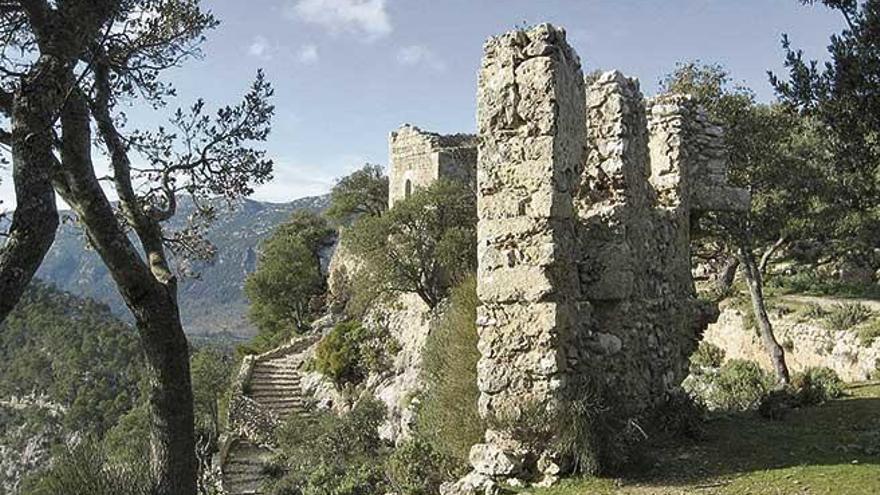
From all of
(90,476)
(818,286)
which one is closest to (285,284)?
(818,286)

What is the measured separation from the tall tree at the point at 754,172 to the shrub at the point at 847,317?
2015 mm

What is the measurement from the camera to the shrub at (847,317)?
61.8ft

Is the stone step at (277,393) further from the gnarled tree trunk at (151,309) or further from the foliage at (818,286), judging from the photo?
the gnarled tree trunk at (151,309)

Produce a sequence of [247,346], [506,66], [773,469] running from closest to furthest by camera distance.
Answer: [773,469]
[506,66]
[247,346]

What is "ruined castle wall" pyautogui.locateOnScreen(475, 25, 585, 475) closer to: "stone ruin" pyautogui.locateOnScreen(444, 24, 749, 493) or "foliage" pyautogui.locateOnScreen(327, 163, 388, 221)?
"stone ruin" pyautogui.locateOnScreen(444, 24, 749, 493)

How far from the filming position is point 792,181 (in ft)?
61.5

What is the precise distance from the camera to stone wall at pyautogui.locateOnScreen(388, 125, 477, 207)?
35.8 metres

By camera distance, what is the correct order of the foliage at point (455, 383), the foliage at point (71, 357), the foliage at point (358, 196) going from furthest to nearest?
the foliage at point (71, 357) < the foliage at point (358, 196) < the foliage at point (455, 383)

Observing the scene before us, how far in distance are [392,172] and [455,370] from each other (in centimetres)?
3023

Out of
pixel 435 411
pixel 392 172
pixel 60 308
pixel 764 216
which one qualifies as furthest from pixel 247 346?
pixel 60 308

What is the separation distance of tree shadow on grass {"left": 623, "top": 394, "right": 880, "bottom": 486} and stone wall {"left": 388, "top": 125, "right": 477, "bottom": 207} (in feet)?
85.4

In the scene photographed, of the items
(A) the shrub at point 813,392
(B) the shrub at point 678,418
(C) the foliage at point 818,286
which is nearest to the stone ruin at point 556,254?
(B) the shrub at point 678,418

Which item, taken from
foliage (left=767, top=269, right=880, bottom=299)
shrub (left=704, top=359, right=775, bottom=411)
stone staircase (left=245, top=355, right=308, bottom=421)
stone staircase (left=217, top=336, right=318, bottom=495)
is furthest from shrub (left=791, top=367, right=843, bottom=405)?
stone staircase (left=245, top=355, right=308, bottom=421)

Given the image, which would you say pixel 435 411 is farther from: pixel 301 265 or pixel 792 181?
pixel 301 265
